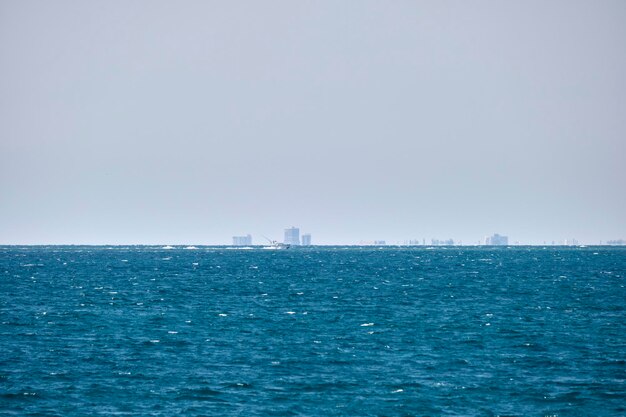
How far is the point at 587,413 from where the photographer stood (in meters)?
42.3

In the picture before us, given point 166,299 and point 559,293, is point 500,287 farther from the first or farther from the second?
point 166,299

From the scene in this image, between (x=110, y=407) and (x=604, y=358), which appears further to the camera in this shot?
(x=604, y=358)

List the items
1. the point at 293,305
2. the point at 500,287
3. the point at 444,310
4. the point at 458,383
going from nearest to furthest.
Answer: the point at 458,383, the point at 444,310, the point at 293,305, the point at 500,287

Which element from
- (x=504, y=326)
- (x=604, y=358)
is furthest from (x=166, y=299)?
(x=604, y=358)

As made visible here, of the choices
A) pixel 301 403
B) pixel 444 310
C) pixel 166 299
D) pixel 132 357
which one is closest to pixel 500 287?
pixel 444 310

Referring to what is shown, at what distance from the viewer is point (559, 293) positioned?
353ft

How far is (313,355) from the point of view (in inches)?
2266

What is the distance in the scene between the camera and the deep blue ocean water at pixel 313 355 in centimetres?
4425

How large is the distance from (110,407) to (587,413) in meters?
21.5

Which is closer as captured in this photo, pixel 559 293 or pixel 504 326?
pixel 504 326

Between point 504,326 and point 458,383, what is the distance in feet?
80.7

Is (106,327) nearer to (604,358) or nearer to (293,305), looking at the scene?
(293,305)

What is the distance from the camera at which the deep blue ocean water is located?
44250 millimetres

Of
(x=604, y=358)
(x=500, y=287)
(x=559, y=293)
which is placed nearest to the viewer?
(x=604, y=358)
